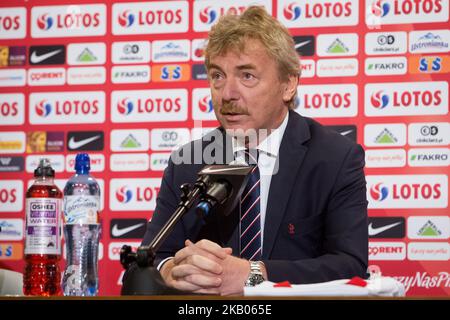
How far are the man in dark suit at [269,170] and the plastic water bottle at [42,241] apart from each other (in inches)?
13.0

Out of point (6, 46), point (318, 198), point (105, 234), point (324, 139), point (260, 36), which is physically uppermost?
point (6, 46)

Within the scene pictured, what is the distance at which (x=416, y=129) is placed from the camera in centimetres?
346

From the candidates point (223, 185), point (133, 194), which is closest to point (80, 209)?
point (223, 185)

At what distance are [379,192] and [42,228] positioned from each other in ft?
7.06

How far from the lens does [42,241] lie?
1.67 m

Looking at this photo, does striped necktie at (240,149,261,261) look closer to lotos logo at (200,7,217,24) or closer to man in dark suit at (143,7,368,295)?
man in dark suit at (143,7,368,295)

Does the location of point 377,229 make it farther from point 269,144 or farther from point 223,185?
point 223,185

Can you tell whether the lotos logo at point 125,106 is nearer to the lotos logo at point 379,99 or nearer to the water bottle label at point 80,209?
the lotos logo at point 379,99

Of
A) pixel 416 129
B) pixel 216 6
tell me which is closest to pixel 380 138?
pixel 416 129

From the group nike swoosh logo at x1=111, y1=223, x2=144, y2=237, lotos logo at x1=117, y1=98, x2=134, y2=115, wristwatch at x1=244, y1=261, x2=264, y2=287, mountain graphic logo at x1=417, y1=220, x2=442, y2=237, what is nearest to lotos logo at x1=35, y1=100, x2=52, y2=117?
lotos logo at x1=117, y1=98, x2=134, y2=115

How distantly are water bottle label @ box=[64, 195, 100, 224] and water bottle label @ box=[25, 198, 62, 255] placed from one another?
48mm

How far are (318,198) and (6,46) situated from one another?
2.38 meters
